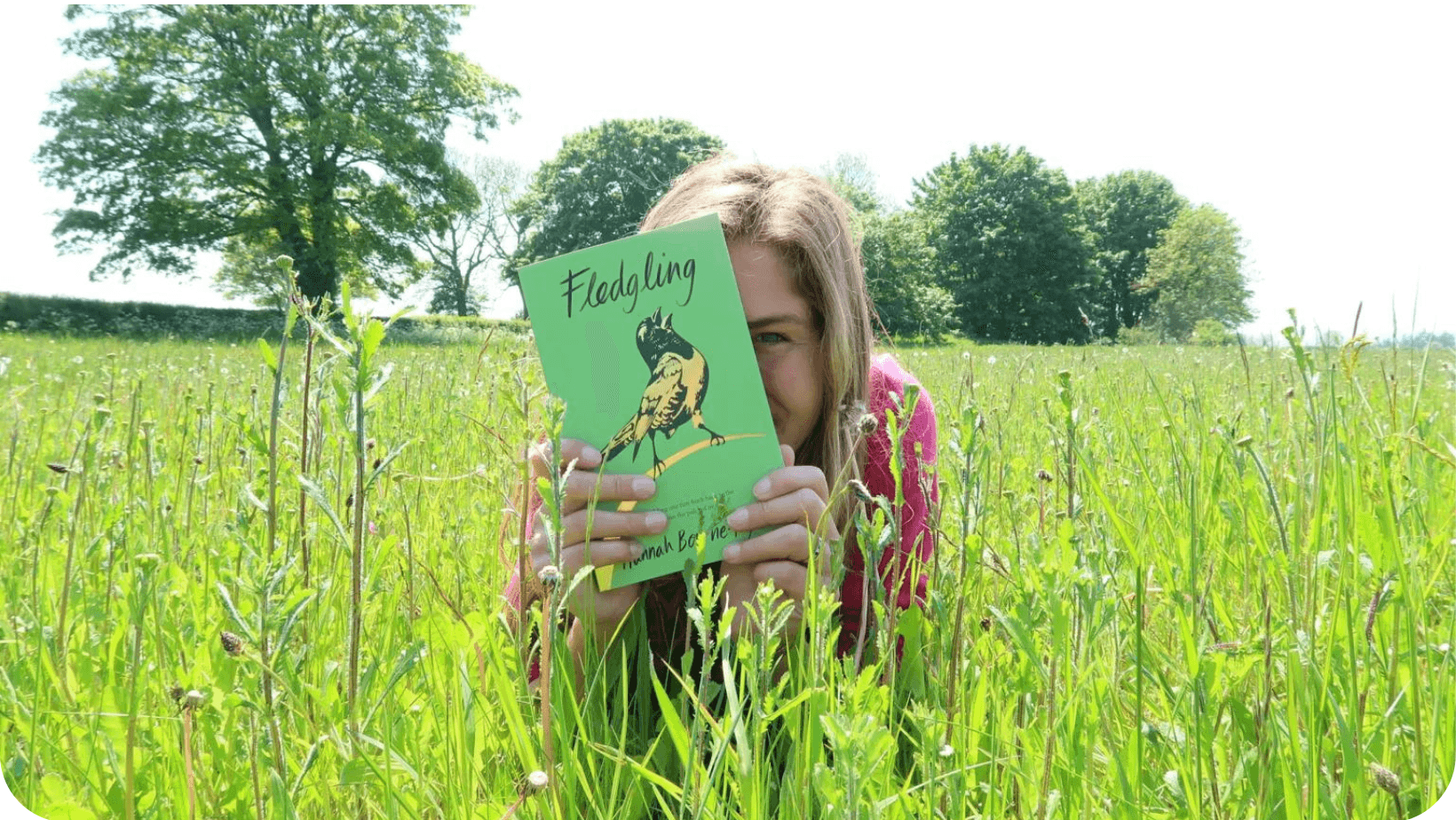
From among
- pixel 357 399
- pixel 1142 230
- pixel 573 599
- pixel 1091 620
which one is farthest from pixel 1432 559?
pixel 1142 230

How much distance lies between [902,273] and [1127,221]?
3708 centimetres

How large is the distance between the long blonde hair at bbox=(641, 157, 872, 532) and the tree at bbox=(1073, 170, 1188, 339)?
32.6m

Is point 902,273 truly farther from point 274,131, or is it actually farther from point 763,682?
point 274,131

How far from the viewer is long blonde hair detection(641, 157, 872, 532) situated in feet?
6.47

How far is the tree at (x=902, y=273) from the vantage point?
443cm

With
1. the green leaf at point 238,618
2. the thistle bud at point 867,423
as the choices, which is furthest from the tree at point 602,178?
the green leaf at point 238,618

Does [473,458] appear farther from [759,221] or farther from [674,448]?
[674,448]

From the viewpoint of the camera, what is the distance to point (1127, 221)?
122 ft

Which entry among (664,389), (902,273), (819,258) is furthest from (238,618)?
(902,273)

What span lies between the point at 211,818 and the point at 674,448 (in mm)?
Result: 792

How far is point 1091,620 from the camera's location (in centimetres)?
80

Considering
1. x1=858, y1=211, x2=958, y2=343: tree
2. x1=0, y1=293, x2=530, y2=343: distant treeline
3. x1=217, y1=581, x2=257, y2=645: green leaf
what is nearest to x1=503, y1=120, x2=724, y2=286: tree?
x1=858, y1=211, x2=958, y2=343: tree

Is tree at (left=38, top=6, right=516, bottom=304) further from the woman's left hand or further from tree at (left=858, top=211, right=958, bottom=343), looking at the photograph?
the woman's left hand

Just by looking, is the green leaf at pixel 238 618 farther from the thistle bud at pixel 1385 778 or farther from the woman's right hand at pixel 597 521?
the thistle bud at pixel 1385 778
